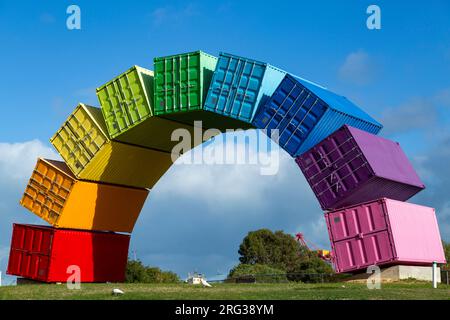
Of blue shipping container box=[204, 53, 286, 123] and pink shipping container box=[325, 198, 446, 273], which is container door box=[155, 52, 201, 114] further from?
pink shipping container box=[325, 198, 446, 273]

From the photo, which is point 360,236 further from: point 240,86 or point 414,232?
point 240,86

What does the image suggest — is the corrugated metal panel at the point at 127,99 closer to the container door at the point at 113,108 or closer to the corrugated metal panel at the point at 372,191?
the container door at the point at 113,108

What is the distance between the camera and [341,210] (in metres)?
28.6

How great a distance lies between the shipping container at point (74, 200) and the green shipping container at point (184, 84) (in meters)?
6.66

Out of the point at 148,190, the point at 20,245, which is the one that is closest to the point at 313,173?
the point at 148,190

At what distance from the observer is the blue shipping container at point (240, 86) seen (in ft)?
98.7

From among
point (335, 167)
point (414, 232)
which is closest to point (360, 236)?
point (414, 232)

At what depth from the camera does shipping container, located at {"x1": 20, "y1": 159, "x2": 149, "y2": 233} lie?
3522 cm

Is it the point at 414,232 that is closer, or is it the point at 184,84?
the point at 414,232

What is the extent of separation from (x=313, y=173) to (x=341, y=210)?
2105mm

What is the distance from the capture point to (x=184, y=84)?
31.6 meters

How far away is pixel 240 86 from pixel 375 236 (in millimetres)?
9119

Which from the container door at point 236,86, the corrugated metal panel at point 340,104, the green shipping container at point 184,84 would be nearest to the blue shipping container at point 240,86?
the container door at point 236,86
